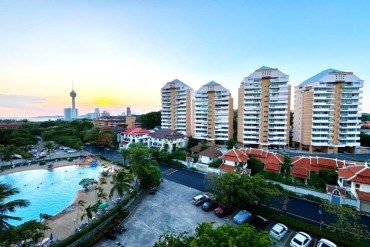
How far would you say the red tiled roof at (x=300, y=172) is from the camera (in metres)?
29.4

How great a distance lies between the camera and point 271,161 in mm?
33938

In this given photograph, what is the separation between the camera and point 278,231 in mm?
18094

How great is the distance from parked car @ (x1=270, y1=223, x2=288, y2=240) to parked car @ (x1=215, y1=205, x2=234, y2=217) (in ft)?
16.5

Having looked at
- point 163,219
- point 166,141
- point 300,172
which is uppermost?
point 166,141

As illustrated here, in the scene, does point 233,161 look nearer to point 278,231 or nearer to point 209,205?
point 209,205

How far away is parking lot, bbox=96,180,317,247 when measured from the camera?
61.1 ft

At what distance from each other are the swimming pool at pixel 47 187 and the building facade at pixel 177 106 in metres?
33.9

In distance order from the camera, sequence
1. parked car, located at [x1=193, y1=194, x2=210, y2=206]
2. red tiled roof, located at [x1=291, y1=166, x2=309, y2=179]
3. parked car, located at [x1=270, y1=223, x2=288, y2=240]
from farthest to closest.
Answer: red tiled roof, located at [x1=291, y1=166, x2=309, y2=179] < parked car, located at [x1=193, y1=194, x2=210, y2=206] < parked car, located at [x1=270, y1=223, x2=288, y2=240]

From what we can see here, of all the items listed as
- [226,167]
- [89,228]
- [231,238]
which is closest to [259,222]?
[231,238]

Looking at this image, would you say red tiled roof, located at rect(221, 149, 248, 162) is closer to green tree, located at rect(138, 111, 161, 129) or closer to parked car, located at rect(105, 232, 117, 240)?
parked car, located at rect(105, 232, 117, 240)

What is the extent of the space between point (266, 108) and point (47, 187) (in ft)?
174

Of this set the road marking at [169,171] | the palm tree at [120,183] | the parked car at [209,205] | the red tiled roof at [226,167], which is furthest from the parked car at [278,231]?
the road marking at [169,171]

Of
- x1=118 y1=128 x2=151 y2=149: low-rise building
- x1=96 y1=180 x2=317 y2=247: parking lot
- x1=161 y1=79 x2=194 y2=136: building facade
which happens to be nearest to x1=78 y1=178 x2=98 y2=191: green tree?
x1=96 y1=180 x2=317 y2=247: parking lot

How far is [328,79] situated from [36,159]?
7726 cm
